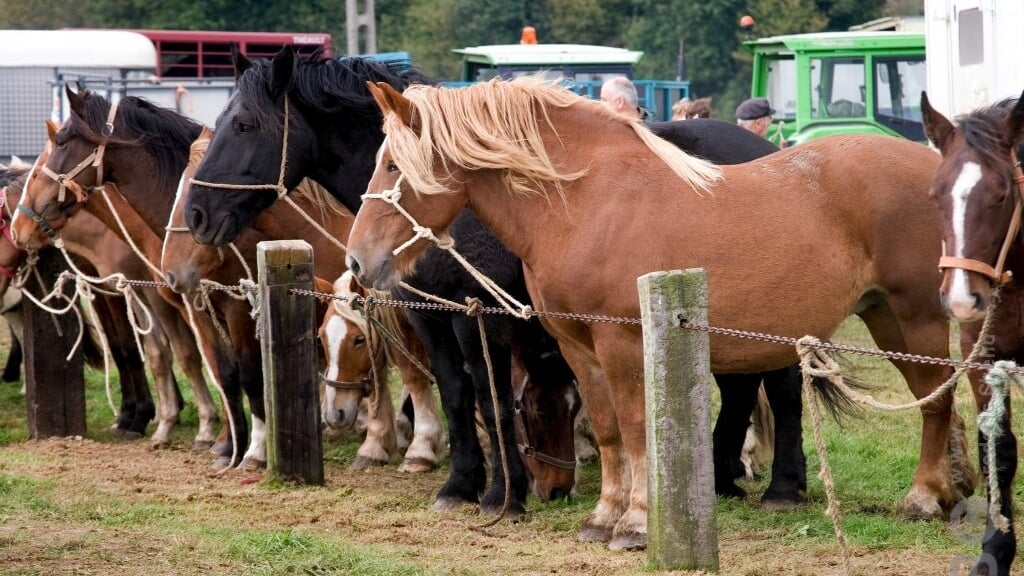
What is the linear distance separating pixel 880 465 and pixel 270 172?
11.3 ft

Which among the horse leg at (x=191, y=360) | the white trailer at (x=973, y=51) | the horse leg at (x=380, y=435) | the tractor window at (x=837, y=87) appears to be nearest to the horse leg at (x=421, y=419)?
the horse leg at (x=380, y=435)

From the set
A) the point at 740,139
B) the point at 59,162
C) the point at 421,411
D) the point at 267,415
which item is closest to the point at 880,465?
the point at 740,139

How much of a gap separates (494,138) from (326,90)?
5.35 ft

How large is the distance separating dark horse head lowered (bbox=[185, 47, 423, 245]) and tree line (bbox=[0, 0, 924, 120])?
75.6 ft

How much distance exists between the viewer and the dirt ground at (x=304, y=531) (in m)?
5.16

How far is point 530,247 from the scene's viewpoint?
5414 mm

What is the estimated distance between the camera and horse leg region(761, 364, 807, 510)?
20.8 ft

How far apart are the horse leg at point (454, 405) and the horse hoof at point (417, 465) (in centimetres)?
111

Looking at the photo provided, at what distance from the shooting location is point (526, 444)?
6.79 metres

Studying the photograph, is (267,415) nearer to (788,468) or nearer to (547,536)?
(547,536)

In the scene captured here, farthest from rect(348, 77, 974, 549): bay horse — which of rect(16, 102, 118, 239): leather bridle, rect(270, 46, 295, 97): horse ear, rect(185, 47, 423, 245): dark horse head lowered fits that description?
rect(16, 102, 118, 239): leather bridle

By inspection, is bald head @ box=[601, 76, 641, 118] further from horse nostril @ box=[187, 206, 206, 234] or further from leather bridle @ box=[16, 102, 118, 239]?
leather bridle @ box=[16, 102, 118, 239]

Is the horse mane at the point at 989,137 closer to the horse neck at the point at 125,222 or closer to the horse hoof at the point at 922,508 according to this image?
the horse hoof at the point at 922,508

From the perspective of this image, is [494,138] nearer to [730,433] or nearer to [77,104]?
[730,433]
